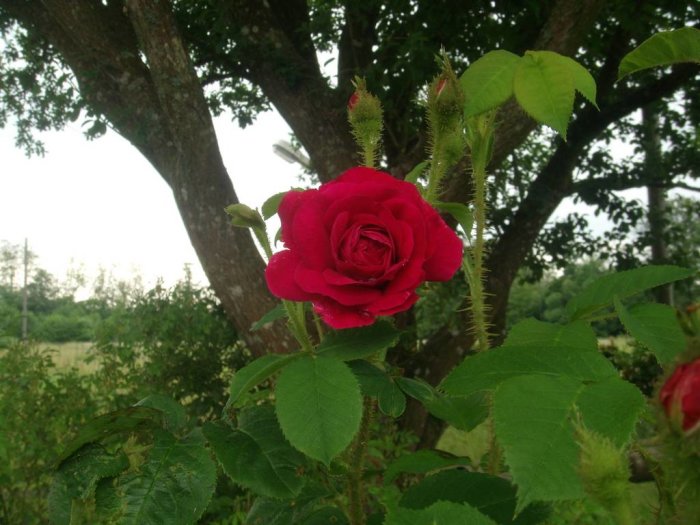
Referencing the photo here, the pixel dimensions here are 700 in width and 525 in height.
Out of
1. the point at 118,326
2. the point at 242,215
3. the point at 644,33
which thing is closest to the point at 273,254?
the point at 242,215

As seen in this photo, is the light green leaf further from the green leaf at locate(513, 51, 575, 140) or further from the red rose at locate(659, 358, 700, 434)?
the red rose at locate(659, 358, 700, 434)

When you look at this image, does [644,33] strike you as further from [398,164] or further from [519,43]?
[398,164]

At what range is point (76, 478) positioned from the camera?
19.8 inches

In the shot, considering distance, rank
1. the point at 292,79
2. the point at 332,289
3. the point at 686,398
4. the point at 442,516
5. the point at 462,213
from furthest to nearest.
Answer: the point at 292,79 < the point at 462,213 < the point at 332,289 < the point at 442,516 < the point at 686,398

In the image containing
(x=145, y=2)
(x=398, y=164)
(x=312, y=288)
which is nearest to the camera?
(x=312, y=288)

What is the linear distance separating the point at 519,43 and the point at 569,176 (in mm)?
985

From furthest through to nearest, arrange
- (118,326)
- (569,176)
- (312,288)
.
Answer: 1. (569,176)
2. (118,326)
3. (312,288)

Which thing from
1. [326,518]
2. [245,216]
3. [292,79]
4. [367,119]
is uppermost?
[292,79]

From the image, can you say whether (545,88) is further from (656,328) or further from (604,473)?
(604,473)

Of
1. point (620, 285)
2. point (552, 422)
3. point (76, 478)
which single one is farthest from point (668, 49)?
point (76, 478)

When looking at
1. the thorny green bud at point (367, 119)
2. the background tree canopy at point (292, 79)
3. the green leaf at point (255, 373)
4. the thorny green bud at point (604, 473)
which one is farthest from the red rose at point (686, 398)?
the background tree canopy at point (292, 79)

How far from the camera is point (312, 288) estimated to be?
0.43 m

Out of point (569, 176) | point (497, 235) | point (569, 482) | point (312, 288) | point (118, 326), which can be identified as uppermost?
point (569, 176)

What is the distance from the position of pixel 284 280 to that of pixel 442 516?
19 centimetres
